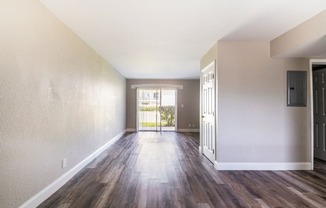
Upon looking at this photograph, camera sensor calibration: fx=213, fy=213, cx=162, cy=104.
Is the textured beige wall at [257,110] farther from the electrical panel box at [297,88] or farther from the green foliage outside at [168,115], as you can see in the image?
the green foliage outside at [168,115]

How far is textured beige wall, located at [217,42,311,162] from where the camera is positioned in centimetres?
383

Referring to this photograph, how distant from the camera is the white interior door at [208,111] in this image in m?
4.17

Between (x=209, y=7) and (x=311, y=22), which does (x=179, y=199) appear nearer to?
(x=209, y=7)

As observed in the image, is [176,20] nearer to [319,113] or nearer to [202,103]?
[202,103]

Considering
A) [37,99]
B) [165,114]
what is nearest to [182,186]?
[37,99]

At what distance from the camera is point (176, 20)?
2.93 m

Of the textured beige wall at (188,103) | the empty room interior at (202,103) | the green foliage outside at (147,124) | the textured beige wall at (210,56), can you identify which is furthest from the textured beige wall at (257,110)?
the green foliage outside at (147,124)

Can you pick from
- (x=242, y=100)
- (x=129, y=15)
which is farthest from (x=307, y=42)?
(x=129, y=15)

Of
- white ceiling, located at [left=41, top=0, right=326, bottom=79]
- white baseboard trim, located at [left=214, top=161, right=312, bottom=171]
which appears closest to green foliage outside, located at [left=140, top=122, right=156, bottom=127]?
white ceiling, located at [left=41, top=0, right=326, bottom=79]

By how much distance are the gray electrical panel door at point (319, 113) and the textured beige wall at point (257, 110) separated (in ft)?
2.95

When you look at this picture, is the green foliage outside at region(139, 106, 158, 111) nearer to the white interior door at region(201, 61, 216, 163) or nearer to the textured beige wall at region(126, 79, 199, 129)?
the textured beige wall at region(126, 79, 199, 129)

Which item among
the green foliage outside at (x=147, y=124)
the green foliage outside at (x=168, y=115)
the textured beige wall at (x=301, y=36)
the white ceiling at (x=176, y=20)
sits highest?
the white ceiling at (x=176, y=20)

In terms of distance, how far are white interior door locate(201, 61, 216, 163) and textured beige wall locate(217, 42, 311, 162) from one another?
325 mm

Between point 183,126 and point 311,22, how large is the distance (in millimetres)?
7003
